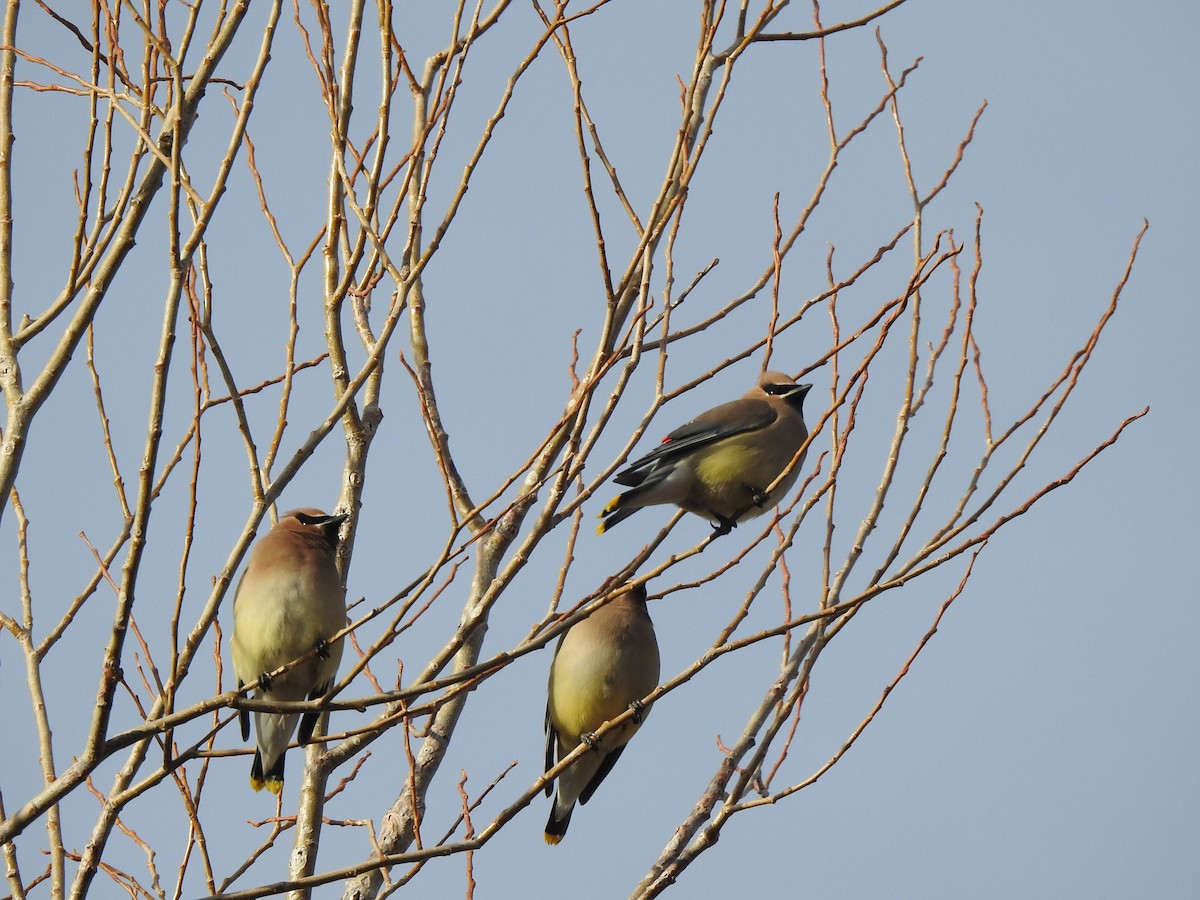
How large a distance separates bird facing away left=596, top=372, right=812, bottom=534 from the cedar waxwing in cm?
129

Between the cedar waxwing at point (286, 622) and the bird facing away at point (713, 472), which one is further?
the bird facing away at point (713, 472)

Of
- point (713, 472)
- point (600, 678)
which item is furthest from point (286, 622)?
point (713, 472)

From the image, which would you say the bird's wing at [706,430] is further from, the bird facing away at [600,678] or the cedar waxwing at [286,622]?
the cedar waxwing at [286,622]

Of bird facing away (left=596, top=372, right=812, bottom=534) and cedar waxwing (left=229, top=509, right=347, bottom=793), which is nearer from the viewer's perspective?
cedar waxwing (left=229, top=509, right=347, bottom=793)

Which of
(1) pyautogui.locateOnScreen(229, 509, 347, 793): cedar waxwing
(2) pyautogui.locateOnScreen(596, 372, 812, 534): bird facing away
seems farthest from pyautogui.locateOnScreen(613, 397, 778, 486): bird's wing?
(1) pyautogui.locateOnScreen(229, 509, 347, 793): cedar waxwing

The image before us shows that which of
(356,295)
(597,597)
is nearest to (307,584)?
(356,295)

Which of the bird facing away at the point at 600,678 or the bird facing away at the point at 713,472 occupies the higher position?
the bird facing away at the point at 713,472

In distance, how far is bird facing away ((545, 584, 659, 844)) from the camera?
18.5 feet

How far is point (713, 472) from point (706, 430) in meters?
0.20

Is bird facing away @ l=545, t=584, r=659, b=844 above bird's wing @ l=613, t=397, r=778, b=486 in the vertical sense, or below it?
below

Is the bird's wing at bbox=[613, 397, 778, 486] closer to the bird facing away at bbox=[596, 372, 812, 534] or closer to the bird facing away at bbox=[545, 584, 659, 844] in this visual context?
the bird facing away at bbox=[596, 372, 812, 534]

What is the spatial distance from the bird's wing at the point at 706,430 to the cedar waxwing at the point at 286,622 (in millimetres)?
1388

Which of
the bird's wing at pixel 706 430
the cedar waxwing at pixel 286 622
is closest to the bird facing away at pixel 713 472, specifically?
the bird's wing at pixel 706 430

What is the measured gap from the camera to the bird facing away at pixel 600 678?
5.62m
